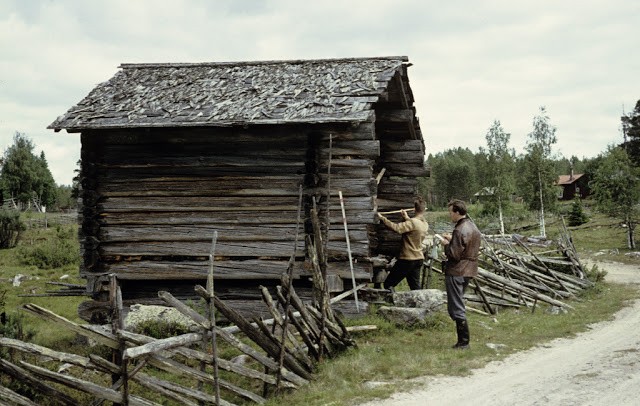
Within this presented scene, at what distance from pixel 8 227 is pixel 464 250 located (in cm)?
2366

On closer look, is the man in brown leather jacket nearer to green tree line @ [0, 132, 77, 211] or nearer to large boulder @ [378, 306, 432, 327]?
large boulder @ [378, 306, 432, 327]

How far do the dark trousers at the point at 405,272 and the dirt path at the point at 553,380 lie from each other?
3369 millimetres

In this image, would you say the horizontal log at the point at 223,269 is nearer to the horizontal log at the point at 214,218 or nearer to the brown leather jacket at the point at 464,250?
the horizontal log at the point at 214,218

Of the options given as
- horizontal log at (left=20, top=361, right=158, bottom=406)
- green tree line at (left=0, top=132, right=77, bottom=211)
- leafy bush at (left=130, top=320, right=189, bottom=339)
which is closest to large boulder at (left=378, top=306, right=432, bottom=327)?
leafy bush at (left=130, top=320, right=189, bottom=339)

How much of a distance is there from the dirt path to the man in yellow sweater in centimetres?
332

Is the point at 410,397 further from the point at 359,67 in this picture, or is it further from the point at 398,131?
the point at 398,131

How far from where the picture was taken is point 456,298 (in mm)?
7762

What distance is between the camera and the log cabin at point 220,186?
9.88 m

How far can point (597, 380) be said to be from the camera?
626cm

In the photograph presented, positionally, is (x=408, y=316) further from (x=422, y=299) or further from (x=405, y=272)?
(x=405, y=272)

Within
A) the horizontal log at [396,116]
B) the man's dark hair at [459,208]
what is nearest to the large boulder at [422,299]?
the man's dark hair at [459,208]

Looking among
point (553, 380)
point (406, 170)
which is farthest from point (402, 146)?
point (553, 380)

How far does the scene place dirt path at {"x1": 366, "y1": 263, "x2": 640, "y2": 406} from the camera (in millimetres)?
5719

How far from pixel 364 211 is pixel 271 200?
5.29 ft
